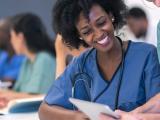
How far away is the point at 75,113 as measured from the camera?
1480mm

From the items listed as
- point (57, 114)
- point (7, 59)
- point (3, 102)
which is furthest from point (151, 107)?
point (7, 59)

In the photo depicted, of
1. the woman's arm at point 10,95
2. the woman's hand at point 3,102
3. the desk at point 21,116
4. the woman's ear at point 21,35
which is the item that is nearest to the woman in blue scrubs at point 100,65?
the desk at point 21,116

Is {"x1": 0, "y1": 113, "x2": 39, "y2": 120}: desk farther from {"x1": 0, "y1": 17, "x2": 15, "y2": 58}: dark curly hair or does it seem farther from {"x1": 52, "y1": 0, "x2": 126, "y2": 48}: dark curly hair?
{"x1": 0, "y1": 17, "x2": 15, "y2": 58}: dark curly hair

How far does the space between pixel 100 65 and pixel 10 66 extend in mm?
2147

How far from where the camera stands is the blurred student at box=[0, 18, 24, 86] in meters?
3.38

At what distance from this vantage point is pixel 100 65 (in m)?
1.52

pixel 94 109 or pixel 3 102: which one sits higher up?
pixel 94 109

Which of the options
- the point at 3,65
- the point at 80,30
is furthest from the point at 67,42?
the point at 3,65

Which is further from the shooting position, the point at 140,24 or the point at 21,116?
the point at 140,24

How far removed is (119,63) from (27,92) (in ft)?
4.86

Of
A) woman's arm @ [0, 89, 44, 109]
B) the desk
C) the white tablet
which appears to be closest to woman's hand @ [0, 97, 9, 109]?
woman's arm @ [0, 89, 44, 109]

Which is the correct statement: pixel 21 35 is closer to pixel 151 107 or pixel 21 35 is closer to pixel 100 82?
pixel 100 82

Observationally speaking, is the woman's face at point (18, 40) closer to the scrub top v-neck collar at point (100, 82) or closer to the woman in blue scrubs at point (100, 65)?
the woman in blue scrubs at point (100, 65)

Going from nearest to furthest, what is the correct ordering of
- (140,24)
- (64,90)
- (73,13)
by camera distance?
(73,13), (64,90), (140,24)
